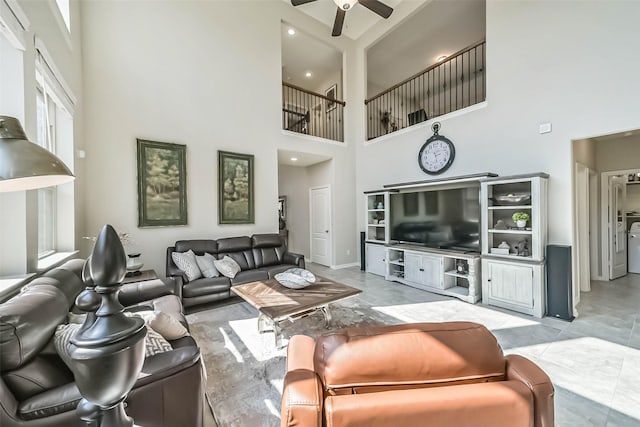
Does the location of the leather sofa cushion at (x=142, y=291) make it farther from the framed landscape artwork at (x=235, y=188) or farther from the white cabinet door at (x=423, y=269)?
the white cabinet door at (x=423, y=269)

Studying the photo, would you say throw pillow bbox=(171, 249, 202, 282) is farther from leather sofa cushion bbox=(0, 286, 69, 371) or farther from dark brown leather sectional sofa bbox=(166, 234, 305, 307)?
leather sofa cushion bbox=(0, 286, 69, 371)

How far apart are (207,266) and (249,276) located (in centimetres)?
62

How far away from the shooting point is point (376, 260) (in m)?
5.48

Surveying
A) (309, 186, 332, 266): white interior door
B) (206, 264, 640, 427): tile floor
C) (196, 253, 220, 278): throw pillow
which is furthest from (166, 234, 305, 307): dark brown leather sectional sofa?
(309, 186, 332, 266): white interior door

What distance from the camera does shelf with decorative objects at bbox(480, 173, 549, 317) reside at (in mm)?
3273

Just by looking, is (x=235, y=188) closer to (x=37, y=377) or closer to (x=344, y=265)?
(x=344, y=265)

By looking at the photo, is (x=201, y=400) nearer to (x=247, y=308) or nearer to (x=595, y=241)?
(x=247, y=308)

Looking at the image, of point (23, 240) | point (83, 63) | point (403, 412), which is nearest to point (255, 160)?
point (83, 63)

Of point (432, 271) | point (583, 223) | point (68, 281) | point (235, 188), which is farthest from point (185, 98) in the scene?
point (583, 223)

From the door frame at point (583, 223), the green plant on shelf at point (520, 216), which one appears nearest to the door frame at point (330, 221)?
the green plant on shelf at point (520, 216)

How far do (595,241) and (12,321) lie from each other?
22.9ft

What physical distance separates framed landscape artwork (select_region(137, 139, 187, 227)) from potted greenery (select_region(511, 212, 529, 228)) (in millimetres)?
4971

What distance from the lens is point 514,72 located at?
3805mm

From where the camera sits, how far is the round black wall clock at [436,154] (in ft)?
15.1
